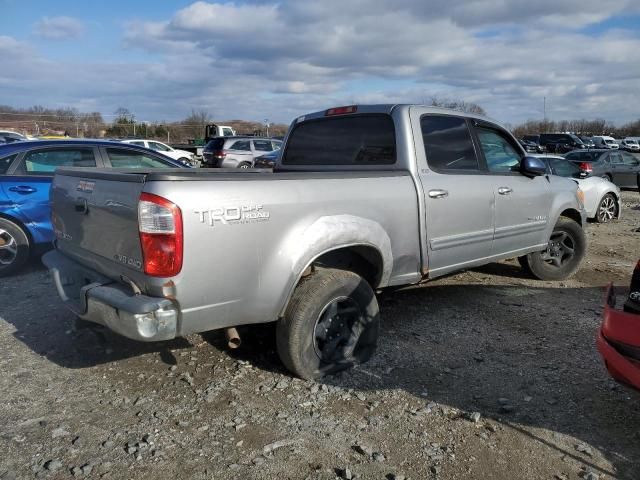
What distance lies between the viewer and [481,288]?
599 cm

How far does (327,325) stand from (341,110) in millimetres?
2056

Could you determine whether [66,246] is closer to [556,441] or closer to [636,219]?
[556,441]

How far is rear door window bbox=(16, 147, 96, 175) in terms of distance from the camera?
661cm

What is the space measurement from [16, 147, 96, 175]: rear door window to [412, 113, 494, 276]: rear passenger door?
15.0 ft

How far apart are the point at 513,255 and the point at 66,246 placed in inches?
157

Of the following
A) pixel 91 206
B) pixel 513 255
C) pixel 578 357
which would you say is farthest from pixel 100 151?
pixel 578 357

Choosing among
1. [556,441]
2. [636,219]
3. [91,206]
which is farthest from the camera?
[636,219]

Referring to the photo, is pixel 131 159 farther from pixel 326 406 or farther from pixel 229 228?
pixel 326 406

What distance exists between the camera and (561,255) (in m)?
6.31

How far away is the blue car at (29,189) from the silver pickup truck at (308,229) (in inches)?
109

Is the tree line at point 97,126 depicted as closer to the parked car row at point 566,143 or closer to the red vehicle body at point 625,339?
the parked car row at point 566,143

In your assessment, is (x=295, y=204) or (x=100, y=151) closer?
(x=295, y=204)

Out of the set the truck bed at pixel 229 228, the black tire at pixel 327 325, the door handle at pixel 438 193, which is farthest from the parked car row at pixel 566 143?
the truck bed at pixel 229 228

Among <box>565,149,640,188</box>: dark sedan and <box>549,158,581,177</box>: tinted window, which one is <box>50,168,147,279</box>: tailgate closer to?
<box>549,158,581,177</box>: tinted window
